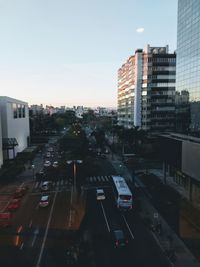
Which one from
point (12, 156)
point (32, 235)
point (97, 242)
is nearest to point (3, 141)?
point (12, 156)

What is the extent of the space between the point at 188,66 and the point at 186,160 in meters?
30.4

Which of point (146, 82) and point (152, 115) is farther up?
point (146, 82)

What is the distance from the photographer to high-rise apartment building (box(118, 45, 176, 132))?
356 ft

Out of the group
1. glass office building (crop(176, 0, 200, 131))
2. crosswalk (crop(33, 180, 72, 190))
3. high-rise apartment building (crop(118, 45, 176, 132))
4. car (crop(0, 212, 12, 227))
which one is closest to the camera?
car (crop(0, 212, 12, 227))

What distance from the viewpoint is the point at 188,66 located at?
57.6m

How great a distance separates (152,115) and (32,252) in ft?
314

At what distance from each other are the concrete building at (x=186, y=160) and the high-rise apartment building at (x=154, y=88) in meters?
65.3

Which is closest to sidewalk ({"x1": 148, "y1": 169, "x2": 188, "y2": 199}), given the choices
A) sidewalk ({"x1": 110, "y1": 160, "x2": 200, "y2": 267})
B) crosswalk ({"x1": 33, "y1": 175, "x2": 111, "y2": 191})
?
sidewalk ({"x1": 110, "y1": 160, "x2": 200, "y2": 267})

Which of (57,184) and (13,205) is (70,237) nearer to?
(13,205)

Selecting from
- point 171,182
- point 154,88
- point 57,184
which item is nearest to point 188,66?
point 171,182

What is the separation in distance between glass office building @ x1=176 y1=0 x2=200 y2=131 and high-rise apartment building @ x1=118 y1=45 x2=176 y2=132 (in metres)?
46.8

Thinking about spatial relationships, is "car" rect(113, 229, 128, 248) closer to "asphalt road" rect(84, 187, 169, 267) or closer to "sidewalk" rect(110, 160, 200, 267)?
"asphalt road" rect(84, 187, 169, 267)

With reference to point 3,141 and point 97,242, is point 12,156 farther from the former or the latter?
point 97,242

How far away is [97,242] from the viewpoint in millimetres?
25641
